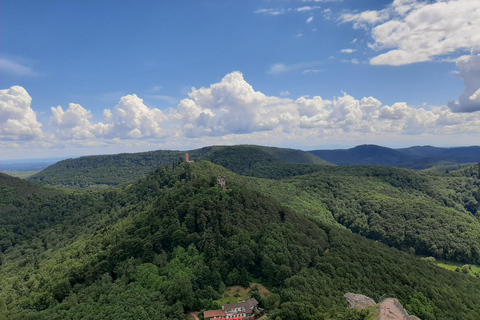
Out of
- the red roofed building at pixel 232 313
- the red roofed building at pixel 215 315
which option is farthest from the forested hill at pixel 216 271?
the red roofed building at pixel 232 313

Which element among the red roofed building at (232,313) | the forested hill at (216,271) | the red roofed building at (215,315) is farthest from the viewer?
the forested hill at (216,271)

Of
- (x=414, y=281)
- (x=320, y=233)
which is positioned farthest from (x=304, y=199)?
(x=414, y=281)

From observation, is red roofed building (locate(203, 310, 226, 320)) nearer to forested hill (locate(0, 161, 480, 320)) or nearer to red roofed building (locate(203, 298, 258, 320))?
red roofed building (locate(203, 298, 258, 320))

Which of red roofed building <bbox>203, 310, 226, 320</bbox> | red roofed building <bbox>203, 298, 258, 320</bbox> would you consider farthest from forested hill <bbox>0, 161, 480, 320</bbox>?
red roofed building <bbox>203, 298, 258, 320</bbox>

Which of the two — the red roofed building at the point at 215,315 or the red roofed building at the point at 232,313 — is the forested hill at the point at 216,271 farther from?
the red roofed building at the point at 232,313

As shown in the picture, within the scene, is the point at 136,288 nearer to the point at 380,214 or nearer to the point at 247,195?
the point at 247,195

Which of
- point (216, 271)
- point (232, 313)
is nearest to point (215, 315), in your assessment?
point (232, 313)
